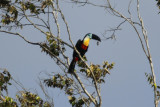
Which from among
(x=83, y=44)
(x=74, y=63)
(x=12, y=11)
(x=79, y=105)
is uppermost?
(x=12, y=11)

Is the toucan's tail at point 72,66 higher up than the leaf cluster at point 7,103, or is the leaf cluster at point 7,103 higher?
the toucan's tail at point 72,66

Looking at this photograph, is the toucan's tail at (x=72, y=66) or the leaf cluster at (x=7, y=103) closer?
the leaf cluster at (x=7, y=103)

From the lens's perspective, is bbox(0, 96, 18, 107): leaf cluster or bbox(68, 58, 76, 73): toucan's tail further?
A: bbox(68, 58, 76, 73): toucan's tail

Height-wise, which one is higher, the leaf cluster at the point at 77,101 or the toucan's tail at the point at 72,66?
the toucan's tail at the point at 72,66

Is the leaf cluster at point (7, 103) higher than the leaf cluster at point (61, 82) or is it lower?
lower

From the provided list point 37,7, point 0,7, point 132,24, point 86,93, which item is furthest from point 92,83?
point 0,7

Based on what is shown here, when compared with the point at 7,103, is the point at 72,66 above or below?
above

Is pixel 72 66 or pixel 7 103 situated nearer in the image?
pixel 7 103

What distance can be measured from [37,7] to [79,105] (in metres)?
3.49

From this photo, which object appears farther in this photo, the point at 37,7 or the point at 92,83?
the point at 37,7

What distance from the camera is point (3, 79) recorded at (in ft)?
31.5

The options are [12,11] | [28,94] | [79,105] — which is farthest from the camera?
[12,11]

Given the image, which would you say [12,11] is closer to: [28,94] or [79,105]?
[28,94]

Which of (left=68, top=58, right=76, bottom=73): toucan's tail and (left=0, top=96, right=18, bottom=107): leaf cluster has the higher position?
(left=68, top=58, right=76, bottom=73): toucan's tail
